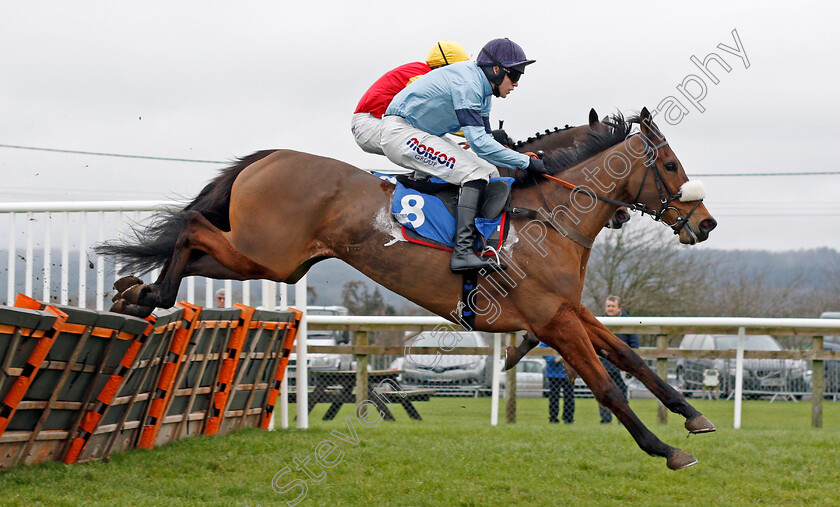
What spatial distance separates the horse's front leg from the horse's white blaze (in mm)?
932

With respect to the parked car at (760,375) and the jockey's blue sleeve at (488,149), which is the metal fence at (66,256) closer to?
the jockey's blue sleeve at (488,149)

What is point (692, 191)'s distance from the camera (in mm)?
5191

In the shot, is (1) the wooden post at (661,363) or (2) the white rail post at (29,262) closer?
(2) the white rail post at (29,262)

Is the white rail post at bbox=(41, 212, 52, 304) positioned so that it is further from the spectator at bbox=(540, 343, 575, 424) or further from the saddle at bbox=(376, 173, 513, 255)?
the spectator at bbox=(540, 343, 575, 424)

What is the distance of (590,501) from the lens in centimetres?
556

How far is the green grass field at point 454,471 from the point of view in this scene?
198 inches

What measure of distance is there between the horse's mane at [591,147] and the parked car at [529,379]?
7.05 meters

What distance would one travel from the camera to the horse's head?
5.21 metres

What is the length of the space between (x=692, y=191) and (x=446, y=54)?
1769 millimetres

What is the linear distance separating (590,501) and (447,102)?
262cm

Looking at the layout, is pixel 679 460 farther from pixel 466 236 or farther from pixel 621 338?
pixel 621 338

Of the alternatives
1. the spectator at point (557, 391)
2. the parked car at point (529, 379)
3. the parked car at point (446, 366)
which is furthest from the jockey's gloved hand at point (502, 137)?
the parked car at point (529, 379)

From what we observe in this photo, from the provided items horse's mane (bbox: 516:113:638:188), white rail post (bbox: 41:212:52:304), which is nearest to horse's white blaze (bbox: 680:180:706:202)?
horse's mane (bbox: 516:113:638:188)

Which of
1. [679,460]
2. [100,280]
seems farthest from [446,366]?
[679,460]
